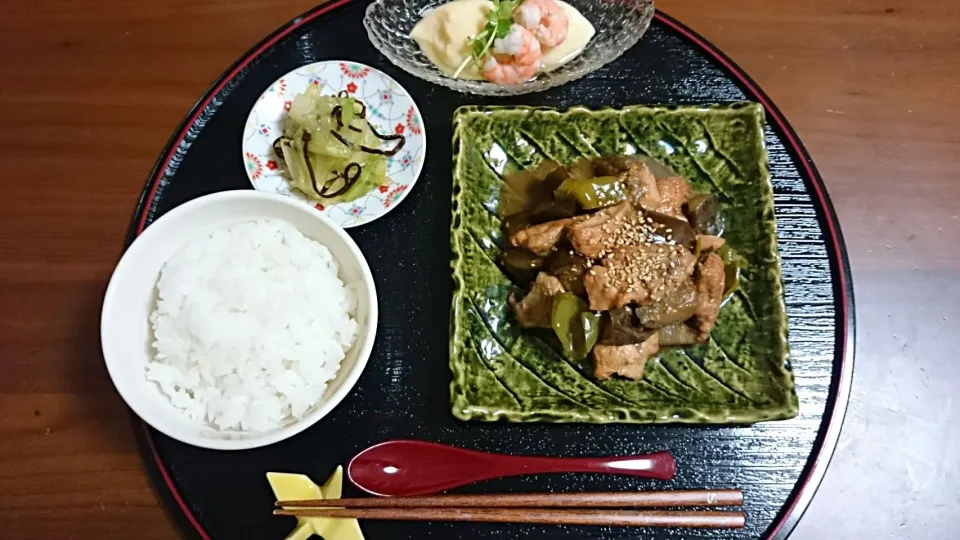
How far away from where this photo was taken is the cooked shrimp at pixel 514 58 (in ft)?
8.47

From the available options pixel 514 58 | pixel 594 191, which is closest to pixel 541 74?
pixel 514 58

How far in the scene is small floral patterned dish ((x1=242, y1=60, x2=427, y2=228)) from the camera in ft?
8.13

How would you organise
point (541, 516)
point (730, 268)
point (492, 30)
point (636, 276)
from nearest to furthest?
point (541, 516)
point (636, 276)
point (730, 268)
point (492, 30)

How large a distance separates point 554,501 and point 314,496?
29.7 inches

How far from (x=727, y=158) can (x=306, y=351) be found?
168 cm

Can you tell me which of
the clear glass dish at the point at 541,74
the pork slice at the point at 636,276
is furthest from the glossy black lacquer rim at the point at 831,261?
the pork slice at the point at 636,276

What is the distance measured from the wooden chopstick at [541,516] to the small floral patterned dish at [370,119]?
1002 mm

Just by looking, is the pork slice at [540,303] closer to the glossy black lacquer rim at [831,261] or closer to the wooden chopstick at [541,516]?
the wooden chopstick at [541,516]

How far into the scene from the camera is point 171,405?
206 cm

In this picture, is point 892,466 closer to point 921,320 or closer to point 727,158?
point 921,320

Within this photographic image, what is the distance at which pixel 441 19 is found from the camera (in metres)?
2.78

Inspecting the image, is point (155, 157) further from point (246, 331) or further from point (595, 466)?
point (595, 466)

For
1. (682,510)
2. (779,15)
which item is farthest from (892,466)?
(779,15)

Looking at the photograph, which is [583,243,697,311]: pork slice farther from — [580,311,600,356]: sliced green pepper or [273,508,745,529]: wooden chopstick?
[273,508,745,529]: wooden chopstick
